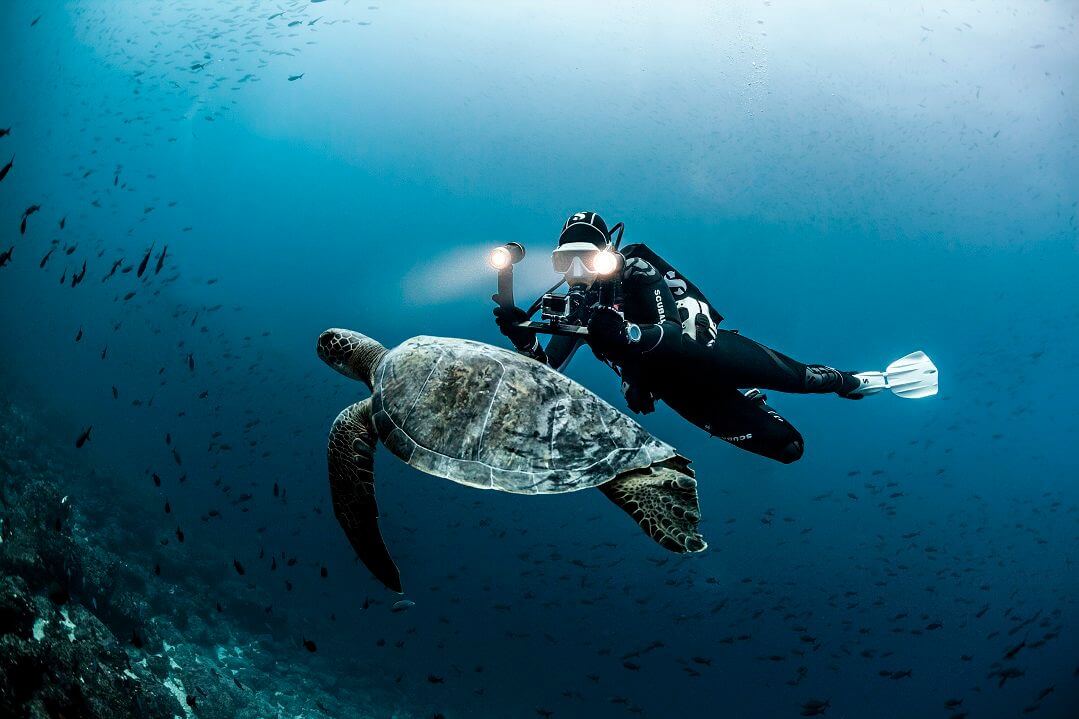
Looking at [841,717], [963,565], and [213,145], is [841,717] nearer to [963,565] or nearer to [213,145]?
[963,565]

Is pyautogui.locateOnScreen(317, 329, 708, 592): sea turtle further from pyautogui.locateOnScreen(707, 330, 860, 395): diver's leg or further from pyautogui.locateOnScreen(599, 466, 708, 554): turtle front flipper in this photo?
pyautogui.locateOnScreen(707, 330, 860, 395): diver's leg

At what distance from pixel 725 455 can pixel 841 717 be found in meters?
18.5

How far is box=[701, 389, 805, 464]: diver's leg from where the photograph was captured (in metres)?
4.74

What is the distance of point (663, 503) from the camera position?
8.41ft

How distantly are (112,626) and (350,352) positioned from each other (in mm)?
11413

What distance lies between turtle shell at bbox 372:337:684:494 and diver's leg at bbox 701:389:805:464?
81.9 inches

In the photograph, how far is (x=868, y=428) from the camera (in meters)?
24.3

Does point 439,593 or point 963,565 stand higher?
point 963,565

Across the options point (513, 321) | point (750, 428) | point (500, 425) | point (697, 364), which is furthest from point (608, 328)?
point (750, 428)

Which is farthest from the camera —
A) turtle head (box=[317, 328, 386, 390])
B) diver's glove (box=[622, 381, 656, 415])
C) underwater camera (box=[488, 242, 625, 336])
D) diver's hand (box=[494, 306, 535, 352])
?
diver's glove (box=[622, 381, 656, 415])

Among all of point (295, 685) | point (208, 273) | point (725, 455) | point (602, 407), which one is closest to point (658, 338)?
point (602, 407)

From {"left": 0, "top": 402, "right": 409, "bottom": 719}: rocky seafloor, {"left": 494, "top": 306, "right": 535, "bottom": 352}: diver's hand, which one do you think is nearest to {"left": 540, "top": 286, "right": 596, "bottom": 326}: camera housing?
{"left": 494, "top": 306, "right": 535, "bottom": 352}: diver's hand

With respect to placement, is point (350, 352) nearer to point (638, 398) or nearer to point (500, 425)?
point (500, 425)

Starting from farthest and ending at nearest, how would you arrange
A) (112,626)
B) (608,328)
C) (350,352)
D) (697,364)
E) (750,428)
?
(112,626) < (750,428) < (697,364) < (350,352) < (608,328)
